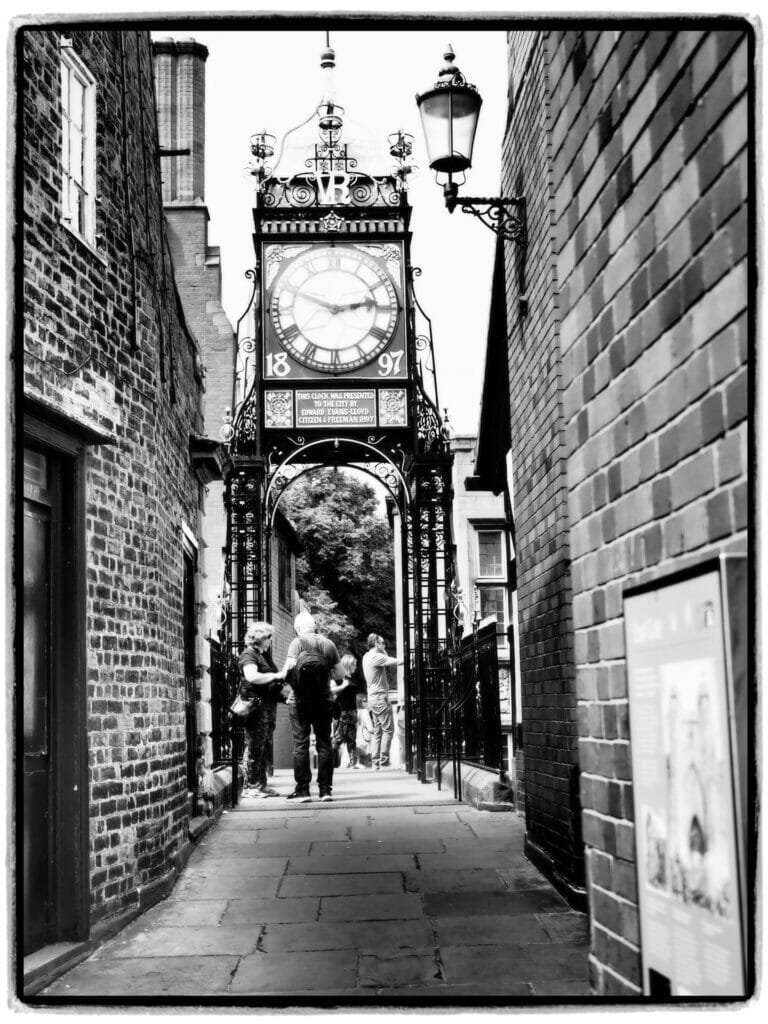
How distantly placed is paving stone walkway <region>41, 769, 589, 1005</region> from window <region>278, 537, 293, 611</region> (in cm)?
2107

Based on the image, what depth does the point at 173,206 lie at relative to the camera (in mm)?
22297

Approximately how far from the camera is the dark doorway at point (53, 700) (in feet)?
17.0

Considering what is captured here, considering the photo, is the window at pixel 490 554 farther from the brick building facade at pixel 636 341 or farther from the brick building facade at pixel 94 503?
the brick building facade at pixel 636 341

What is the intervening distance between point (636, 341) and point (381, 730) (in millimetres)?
14107

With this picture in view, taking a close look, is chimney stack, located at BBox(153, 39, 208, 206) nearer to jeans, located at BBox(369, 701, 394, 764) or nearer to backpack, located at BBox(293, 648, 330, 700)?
jeans, located at BBox(369, 701, 394, 764)

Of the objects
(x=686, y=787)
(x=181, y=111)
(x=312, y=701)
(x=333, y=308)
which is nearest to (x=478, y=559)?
(x=181, y=111)

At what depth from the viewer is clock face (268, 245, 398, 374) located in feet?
44.2

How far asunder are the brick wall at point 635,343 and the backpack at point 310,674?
697cm

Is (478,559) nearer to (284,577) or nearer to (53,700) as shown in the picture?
(284,577)

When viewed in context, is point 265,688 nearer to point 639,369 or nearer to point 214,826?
point 214,826

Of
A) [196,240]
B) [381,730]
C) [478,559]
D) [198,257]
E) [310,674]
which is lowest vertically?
[381,730]

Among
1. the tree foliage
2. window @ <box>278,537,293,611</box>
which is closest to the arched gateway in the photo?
window @ <box>278,537,293,611</box>

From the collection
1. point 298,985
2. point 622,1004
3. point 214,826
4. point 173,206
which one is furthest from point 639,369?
point 173,206

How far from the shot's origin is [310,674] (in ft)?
33.6
